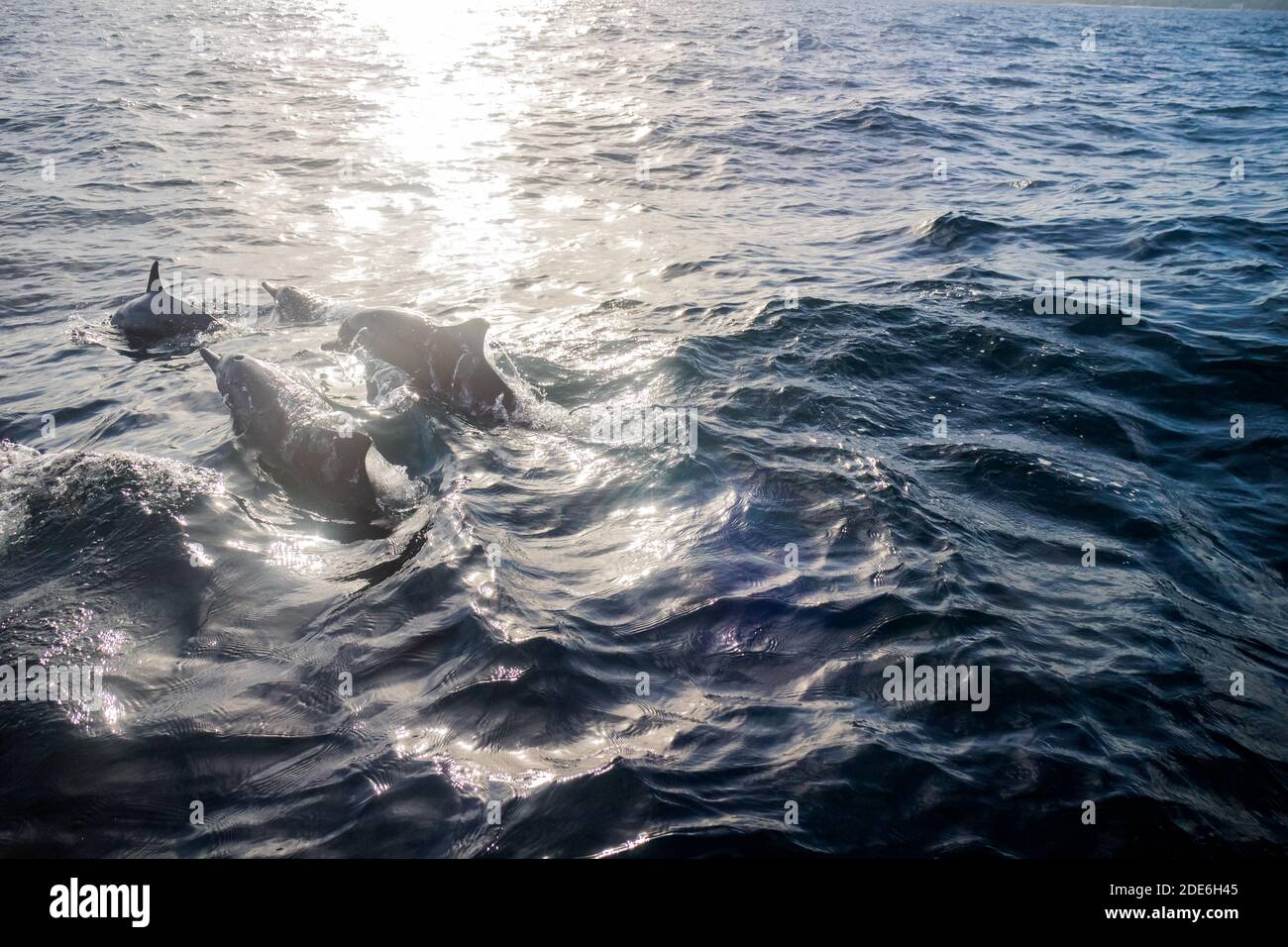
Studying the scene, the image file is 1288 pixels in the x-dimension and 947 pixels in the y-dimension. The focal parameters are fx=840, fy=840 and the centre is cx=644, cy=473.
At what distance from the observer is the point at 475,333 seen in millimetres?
9891

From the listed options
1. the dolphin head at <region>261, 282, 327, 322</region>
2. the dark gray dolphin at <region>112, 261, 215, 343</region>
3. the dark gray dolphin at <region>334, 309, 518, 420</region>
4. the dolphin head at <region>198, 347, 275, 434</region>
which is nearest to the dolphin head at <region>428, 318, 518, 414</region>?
the dark gray dolphin at <region>334, 309, 518, 420</region>

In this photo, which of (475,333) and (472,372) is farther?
(475,333)

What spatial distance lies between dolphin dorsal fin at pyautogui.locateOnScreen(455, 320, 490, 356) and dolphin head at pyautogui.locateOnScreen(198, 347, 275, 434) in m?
2.19

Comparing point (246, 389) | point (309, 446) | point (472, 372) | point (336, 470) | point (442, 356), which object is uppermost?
point (442, 356)

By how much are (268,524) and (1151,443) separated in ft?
28.6

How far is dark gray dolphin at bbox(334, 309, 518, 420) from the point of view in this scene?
9.74 meters

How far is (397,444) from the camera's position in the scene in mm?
9117

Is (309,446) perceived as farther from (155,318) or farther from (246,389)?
(155,318)

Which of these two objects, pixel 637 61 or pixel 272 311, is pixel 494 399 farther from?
pixel 637 61

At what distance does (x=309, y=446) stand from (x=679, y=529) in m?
3.58

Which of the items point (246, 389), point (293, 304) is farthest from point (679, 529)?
point (293, 304)

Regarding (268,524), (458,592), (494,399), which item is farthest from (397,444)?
(458,592)

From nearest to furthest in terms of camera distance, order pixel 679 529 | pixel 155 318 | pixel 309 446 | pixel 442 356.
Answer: pixel 679 529
pixel 309 446
pixel 442 356
pixel 155 318

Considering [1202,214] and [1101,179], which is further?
[1101,179]
